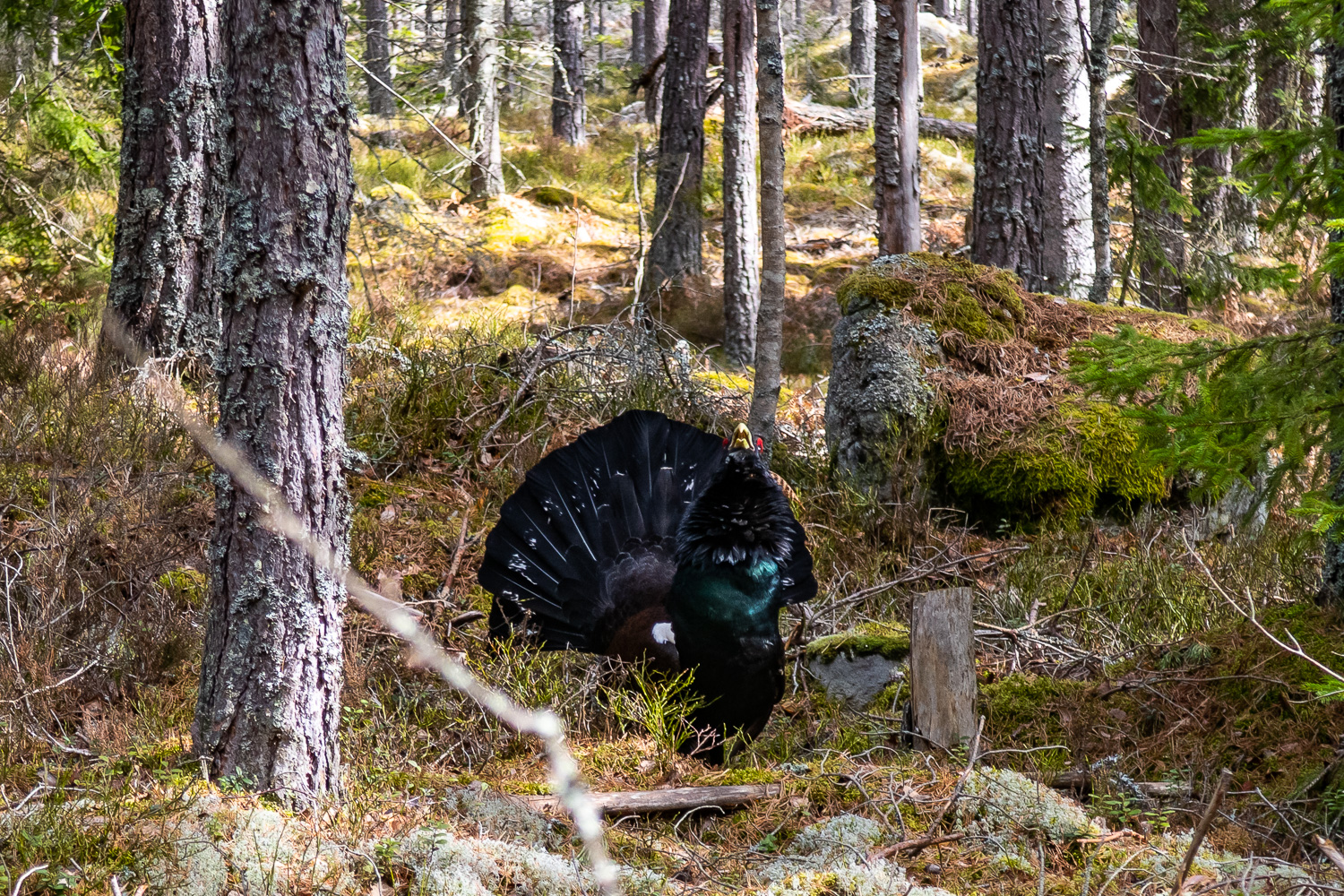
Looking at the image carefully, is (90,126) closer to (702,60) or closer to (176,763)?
(702,60)

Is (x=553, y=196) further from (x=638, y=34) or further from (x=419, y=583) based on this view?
(x=638, y=34)

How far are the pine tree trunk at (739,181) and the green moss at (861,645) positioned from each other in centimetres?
630

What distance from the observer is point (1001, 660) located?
477 centimetres

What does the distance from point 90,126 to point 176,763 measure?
286 inches

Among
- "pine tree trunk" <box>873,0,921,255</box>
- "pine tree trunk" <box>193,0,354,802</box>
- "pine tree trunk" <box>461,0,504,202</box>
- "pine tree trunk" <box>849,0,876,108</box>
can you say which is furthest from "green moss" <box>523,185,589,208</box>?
"pine tree trunk" <box>193,0,354,802</box>

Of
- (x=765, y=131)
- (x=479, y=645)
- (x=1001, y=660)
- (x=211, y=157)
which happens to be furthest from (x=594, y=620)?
(x=211, y=157)

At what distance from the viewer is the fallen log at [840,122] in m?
17.8

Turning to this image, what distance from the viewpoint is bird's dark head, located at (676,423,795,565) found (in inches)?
161

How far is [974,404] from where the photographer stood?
21.6ft

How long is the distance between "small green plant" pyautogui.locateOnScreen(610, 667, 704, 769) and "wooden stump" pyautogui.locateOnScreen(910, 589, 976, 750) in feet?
2.75

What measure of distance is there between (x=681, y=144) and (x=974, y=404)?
672 centimetres

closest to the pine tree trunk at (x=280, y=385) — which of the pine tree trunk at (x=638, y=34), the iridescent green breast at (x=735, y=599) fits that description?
the iridescent green breast at (x=735, y=599)

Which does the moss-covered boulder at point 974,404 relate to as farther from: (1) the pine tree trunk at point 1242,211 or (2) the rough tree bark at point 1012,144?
(1) the pine tree trunk at point 1242,211

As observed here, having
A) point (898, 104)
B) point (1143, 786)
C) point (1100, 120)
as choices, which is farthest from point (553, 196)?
point (1143, 786)
